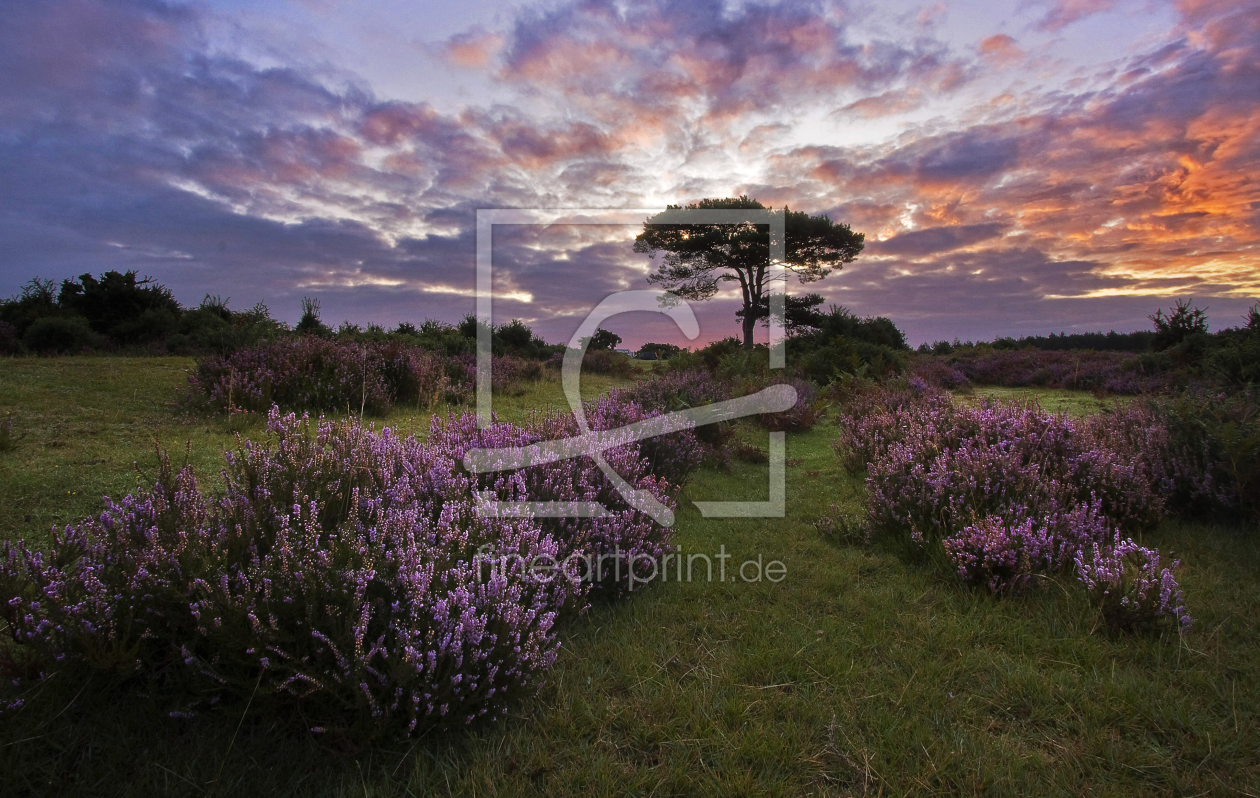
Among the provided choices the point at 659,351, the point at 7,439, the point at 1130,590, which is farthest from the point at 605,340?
the point at 1130,590

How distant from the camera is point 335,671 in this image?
7.02 ft

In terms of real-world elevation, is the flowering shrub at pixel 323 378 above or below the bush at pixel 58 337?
below

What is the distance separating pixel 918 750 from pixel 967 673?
27.1 inches

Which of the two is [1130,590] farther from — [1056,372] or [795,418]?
[1056,372]

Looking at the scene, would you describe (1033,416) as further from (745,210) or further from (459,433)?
(745,210)

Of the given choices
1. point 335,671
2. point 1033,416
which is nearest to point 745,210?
point 1033,416

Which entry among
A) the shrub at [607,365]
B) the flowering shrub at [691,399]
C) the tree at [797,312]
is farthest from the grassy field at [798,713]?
the tree at [797,312]

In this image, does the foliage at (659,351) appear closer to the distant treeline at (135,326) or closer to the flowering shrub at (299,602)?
the distant treeline at (135,326)

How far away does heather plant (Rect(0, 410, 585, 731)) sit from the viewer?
6.93 feet

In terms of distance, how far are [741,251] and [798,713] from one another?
91.8 feet

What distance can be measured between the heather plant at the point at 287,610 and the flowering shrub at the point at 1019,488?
9.08ft

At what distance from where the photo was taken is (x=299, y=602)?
2234 mm

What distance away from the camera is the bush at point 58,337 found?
14.8 metres

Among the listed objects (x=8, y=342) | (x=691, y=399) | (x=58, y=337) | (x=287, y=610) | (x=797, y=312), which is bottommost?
(x=287, y=610)
